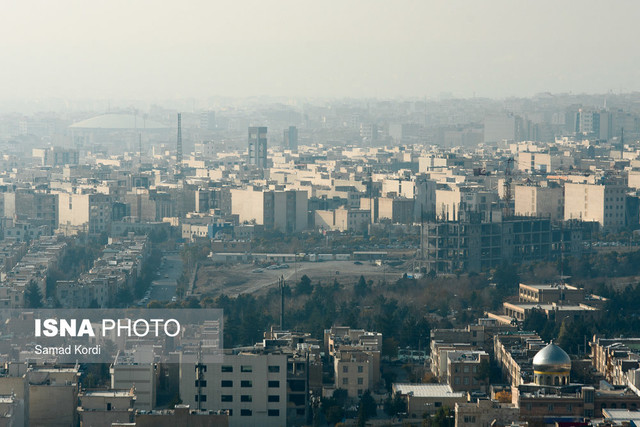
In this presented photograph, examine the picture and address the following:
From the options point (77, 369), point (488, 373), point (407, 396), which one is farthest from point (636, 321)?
point (77, 369)

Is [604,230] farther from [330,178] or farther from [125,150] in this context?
[125,150]

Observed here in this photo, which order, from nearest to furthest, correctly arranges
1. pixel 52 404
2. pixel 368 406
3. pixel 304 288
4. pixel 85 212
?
pixel 52 404
pixel 368 406
pixel 304 288
pixel 85 212

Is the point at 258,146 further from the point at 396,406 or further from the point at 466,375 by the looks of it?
the point at 396,406

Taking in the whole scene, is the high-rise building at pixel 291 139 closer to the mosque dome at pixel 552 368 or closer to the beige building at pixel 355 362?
the beige building at pixel 355 362

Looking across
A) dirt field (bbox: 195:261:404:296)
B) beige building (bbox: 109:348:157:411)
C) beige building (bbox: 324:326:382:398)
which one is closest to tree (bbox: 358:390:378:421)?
beige building (bbox: 324:326:382:398)

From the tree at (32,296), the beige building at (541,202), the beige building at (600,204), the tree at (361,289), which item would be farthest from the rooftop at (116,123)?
the tree at (32,296)

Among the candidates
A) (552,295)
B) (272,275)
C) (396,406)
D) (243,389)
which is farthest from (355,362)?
(272,275)

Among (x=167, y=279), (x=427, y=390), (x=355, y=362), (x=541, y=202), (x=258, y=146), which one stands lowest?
(x=167, y=279)
